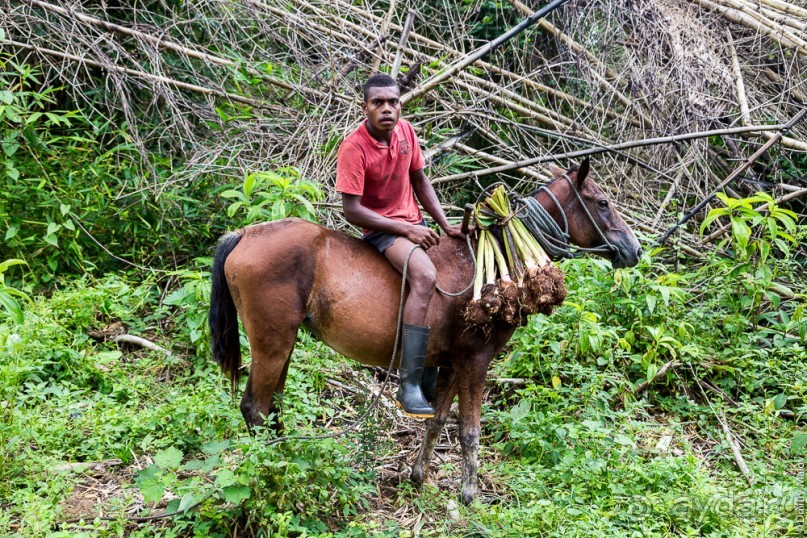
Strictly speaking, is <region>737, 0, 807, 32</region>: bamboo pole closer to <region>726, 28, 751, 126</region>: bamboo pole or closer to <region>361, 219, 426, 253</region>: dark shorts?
<region>726, 28, 751, 126</region>: bamboo pole

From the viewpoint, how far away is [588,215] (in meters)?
5.17

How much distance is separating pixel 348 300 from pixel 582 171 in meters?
1.77

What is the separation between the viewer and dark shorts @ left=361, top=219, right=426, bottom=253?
4.86 meters

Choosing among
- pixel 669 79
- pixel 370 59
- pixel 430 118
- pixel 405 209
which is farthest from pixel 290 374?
pixel 669 79

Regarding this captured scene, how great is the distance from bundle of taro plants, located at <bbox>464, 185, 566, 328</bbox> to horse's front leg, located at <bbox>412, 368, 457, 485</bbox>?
69 cm

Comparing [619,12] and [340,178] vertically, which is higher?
[619,12]

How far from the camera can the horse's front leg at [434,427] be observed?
206 inches

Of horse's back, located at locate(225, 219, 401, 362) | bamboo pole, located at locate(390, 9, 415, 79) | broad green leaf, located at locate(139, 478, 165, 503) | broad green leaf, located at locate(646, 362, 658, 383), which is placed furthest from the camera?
bamboo pole, located at locate(390, 9, 415, 79)

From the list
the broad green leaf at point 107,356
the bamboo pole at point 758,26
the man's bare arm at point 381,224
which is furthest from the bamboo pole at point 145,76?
the bamboo pole at point 758,26

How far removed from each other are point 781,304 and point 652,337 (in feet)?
5.06

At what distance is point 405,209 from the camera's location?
198 inches

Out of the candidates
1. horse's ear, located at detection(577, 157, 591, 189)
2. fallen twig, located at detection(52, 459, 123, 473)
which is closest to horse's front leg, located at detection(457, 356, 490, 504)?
horse's ear, located at detection(577, 157, 591, 189)

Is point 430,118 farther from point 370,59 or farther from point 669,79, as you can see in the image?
point 669,79

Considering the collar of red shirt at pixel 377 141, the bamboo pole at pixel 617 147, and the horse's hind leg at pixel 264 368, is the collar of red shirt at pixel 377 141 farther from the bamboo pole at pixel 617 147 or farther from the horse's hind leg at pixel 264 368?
the bamboo pole at pixel 617 147
